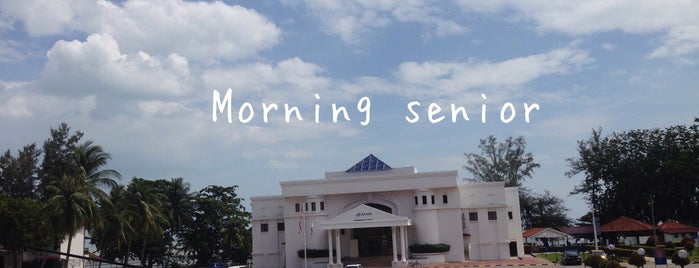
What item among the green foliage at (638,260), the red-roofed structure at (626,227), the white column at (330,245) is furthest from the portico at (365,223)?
the red-roofed structure at (626,227)

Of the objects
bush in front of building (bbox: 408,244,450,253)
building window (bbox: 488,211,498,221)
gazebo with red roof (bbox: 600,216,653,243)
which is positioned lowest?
bush in front of building (bbox: 408,244,450,253)

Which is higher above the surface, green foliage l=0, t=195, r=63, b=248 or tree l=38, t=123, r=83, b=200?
tree l=38, t=123, r=83, b=200

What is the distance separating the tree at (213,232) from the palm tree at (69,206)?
21.4 metres

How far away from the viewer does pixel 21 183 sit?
162ft

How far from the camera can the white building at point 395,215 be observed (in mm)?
47188

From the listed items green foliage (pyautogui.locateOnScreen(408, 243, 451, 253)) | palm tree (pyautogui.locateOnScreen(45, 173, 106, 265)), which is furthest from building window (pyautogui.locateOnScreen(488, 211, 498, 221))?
palm tree (pyautogui.locateOnScreen(45, 173, 106, 265))

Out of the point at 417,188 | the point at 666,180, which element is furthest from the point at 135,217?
the point at 666,180

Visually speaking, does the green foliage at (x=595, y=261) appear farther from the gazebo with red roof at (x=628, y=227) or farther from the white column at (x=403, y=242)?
the gazebo with red roof at (x=628, y=227)

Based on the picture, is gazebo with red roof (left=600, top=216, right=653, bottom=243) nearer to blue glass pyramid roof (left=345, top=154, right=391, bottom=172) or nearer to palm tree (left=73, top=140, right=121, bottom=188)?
blue glass pyramid roof (left=345, top=154, right=391, bottom=172)

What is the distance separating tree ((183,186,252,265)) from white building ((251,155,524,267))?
5.81 metres

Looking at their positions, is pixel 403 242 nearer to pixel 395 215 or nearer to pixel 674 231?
pixel 395 215

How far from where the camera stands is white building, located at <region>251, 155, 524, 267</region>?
47.2 metres

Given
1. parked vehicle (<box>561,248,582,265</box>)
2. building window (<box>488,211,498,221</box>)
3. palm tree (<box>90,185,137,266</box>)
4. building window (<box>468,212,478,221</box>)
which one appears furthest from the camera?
building window (<box>468,212,478,221</box>)

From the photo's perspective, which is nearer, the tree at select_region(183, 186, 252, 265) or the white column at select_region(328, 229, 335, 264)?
the white column at select_region(328, 229, 335, 264)
